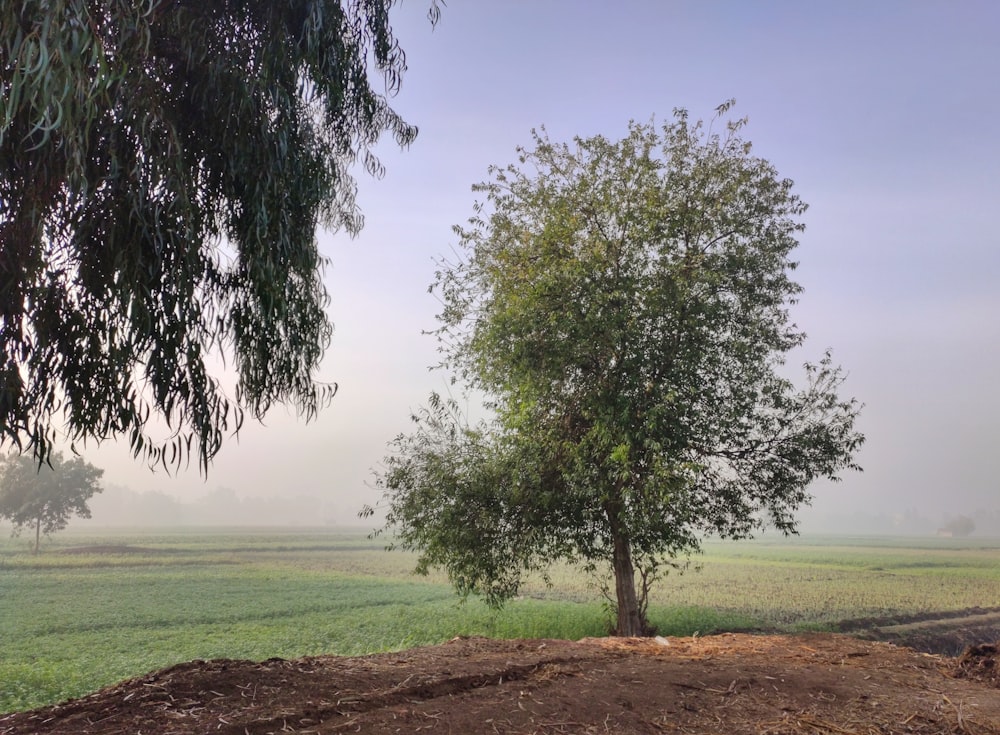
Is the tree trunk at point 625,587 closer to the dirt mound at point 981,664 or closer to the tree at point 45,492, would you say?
the dirt mound at point 981,664

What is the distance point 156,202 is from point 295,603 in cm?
939

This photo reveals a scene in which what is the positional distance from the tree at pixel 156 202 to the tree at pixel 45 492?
36.0 ft

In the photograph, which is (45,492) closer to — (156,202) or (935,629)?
(156,202)

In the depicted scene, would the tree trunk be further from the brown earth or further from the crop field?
the brown earth

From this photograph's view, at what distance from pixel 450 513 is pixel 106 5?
7915mm

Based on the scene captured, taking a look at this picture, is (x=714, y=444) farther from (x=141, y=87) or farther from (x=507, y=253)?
(x=141, y=87)

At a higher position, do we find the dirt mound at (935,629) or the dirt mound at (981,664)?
the dirt mound at (981,664)

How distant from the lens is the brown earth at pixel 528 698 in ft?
14.9

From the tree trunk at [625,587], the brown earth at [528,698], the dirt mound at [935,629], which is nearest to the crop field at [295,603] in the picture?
the dirt mound at [935,629]

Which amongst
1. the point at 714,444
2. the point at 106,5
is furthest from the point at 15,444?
the point at 714,444

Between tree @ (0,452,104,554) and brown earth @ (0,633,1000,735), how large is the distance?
1123 centimetres

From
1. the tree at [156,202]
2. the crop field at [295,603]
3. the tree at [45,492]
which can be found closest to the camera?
the tree at [156,202]

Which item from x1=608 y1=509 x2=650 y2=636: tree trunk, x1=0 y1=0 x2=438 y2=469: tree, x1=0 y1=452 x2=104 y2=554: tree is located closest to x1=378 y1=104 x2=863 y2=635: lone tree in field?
x1=608 y1=509 x2=650 y2=636: tree trunk

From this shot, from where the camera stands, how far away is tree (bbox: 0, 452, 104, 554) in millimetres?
14781
